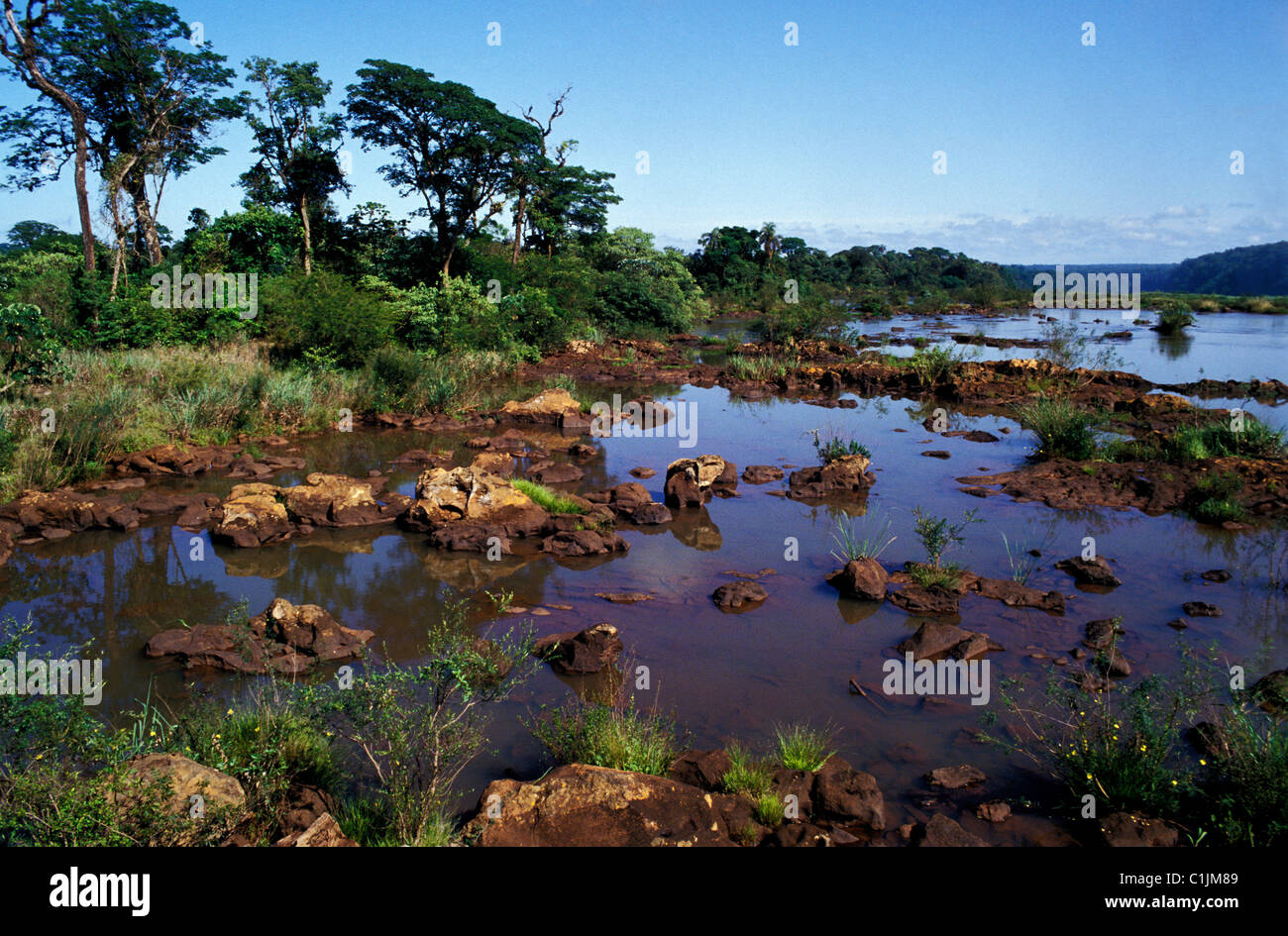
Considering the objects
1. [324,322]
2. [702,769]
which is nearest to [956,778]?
[702,769]

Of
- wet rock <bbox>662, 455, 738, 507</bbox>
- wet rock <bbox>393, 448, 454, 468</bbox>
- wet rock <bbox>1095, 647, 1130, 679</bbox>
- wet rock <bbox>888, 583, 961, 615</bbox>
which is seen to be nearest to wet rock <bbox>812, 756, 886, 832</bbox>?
wet rock <bbox>1095, 647, 1130, 679</bbox>

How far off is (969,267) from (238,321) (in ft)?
259

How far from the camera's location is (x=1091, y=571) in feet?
27.1

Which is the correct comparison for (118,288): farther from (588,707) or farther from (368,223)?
(588,707)

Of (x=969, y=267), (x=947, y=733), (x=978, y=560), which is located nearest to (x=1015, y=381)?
(x=978, y=560)

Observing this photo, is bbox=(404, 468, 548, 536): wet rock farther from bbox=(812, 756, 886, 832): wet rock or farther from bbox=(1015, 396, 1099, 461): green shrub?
bbox=(1015, 396, 1099, 461): green shrub

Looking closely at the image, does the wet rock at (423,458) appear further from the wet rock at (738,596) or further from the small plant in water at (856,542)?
the wet rock at (738,596)

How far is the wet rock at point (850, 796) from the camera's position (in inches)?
179

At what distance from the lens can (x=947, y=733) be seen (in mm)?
5625

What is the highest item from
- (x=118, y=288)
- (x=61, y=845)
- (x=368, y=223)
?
(x=368, y=223)

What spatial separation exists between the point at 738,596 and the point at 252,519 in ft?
19.2

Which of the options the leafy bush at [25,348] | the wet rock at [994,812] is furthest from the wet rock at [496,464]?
the wet rock at [994,812]

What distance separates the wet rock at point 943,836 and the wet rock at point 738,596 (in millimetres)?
3594
